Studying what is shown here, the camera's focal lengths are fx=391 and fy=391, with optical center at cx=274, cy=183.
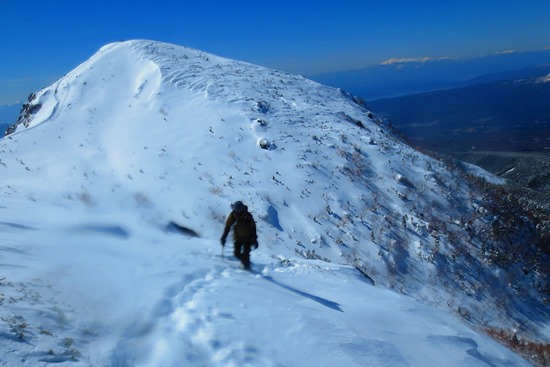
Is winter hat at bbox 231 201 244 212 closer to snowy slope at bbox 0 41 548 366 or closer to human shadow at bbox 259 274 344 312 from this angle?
snowy slope at bbox 0 41 548 366

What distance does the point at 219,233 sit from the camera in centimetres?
1281

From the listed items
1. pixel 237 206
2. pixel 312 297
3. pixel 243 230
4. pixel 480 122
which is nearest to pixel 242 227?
pixel 243 230

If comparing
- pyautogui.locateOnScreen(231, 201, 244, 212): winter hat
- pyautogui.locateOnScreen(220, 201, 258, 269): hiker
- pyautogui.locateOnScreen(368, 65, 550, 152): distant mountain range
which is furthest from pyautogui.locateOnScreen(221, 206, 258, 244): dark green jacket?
pyautogui.locateOnScreen(368, 65, 550, 152): distant mountain range

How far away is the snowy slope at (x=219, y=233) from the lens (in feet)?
20.2

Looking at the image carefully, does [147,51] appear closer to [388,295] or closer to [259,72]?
[259,72]

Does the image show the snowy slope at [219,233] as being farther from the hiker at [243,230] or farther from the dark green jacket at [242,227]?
the dark green jacket at [242,227]

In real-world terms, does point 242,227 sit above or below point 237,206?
below

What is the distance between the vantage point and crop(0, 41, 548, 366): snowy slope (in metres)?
6.14

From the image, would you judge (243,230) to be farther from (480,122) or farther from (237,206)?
(480,122)

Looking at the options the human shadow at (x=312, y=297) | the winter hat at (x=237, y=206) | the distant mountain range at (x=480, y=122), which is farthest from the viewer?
the distant mountain range at (x=480, y=122)

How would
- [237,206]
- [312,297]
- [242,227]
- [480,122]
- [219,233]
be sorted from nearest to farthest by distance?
[312,297] < [237,206] < [242,227] < [219,233] < [480,122]

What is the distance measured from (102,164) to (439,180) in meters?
15.7

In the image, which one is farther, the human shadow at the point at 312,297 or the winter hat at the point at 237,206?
the winter hat at the point at 237,206

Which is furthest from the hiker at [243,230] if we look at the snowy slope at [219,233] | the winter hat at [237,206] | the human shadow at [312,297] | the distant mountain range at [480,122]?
the distant mountain range at [480,122]
